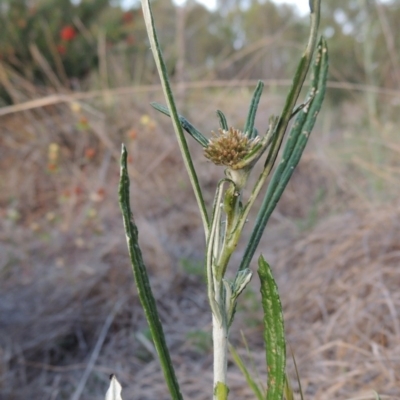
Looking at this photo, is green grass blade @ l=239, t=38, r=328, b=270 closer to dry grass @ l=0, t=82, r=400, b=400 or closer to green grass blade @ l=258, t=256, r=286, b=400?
green grass blade @ l=258, t=256, r=286, b=400

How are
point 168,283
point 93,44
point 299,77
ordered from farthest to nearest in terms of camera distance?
1. point 93,44
2. point 168,283
3. point 299,77

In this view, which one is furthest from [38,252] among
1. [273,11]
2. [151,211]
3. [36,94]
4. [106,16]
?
[273,11]

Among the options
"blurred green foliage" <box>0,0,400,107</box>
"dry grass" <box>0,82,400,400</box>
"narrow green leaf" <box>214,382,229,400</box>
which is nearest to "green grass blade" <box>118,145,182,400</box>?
"narrow green leaf" <box>214,382,229,400</box>

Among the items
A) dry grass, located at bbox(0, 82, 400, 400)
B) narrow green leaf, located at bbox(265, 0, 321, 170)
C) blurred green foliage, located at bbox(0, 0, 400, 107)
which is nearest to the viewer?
narrow green leaf, located at bbox(265, 0, 321, 170)

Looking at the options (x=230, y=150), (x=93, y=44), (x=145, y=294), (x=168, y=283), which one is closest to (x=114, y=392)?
(x=145, y=294)

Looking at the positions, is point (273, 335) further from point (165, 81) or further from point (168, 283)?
point (168, 283)

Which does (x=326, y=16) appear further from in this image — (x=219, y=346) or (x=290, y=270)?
(x=219, y=346)
